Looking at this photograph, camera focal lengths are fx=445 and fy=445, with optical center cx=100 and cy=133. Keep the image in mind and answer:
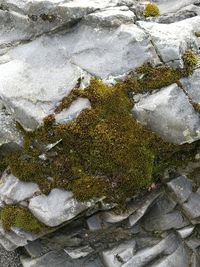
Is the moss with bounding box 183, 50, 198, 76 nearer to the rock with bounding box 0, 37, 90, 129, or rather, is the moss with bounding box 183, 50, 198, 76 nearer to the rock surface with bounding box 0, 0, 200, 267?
the rock surface with bounding box 0, 0, 200, 267

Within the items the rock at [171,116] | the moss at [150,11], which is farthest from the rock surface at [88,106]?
the moss at [150,11]

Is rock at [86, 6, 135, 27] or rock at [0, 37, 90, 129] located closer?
rock at [0, 37, 90, 129]

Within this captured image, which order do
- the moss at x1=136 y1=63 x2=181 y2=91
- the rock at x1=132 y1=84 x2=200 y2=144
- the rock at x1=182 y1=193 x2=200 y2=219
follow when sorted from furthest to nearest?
the rock at x1=182 y1=193 x2=200 y2=219 < the moss at x1=136 y1=63 x2=181 y2=91 < the rock at x1=132 y1=84 x2=200 y2=144

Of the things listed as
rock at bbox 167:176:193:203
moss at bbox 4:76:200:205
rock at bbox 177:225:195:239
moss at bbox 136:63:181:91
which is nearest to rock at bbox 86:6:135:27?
moss at bbox 136:63:181:91

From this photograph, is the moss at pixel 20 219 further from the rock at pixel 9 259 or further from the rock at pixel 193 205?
the rock at pixel 193 205

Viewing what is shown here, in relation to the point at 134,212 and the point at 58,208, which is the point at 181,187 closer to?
the point at 134,212

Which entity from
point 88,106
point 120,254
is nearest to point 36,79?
point 88,106
